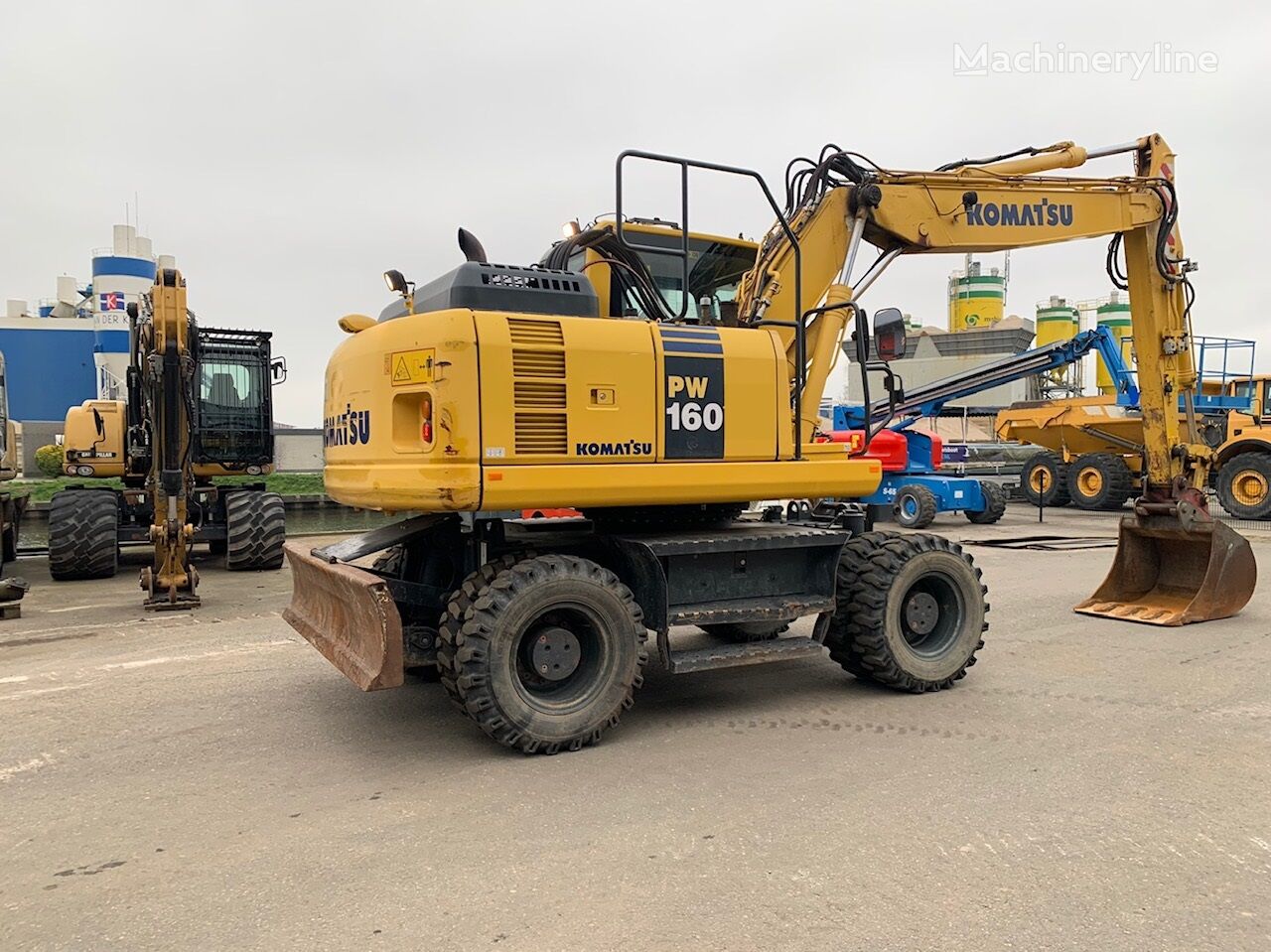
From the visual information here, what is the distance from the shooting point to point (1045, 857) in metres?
3.55

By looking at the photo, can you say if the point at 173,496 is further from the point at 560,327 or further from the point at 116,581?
the point at 560,327

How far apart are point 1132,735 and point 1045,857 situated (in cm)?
189

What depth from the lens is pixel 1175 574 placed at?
28.8 feet

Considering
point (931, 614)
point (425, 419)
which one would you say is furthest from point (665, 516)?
point (931, 614)

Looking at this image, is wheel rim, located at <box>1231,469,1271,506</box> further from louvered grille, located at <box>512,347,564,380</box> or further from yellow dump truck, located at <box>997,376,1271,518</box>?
louvered grille, located at <box>512,347,564,380</box>

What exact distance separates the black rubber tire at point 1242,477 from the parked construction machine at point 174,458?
18047 mm

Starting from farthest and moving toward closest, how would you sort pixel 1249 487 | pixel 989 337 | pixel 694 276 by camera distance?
pixel 989 337 → pixel 1249 487 → pixel 694 276

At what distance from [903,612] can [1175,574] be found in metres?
4.33

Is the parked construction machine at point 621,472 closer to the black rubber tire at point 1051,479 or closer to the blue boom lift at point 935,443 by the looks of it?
the blue boom lift at point 935,443

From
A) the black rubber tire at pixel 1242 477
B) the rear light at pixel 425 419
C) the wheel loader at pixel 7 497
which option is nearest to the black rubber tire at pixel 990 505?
the black rubber tire at pixel 1242 477

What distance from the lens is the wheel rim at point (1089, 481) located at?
21.5m

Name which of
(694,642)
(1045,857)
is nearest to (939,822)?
(1045,857)

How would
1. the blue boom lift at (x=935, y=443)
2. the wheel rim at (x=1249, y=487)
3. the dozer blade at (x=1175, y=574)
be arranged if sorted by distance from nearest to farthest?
the dozer blade at (x=1175, y=574) < the blue boom lift at (x=935, y=443) < the wheel rim at (x=1249, y=487)

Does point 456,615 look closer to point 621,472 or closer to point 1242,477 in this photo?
point 621,472
